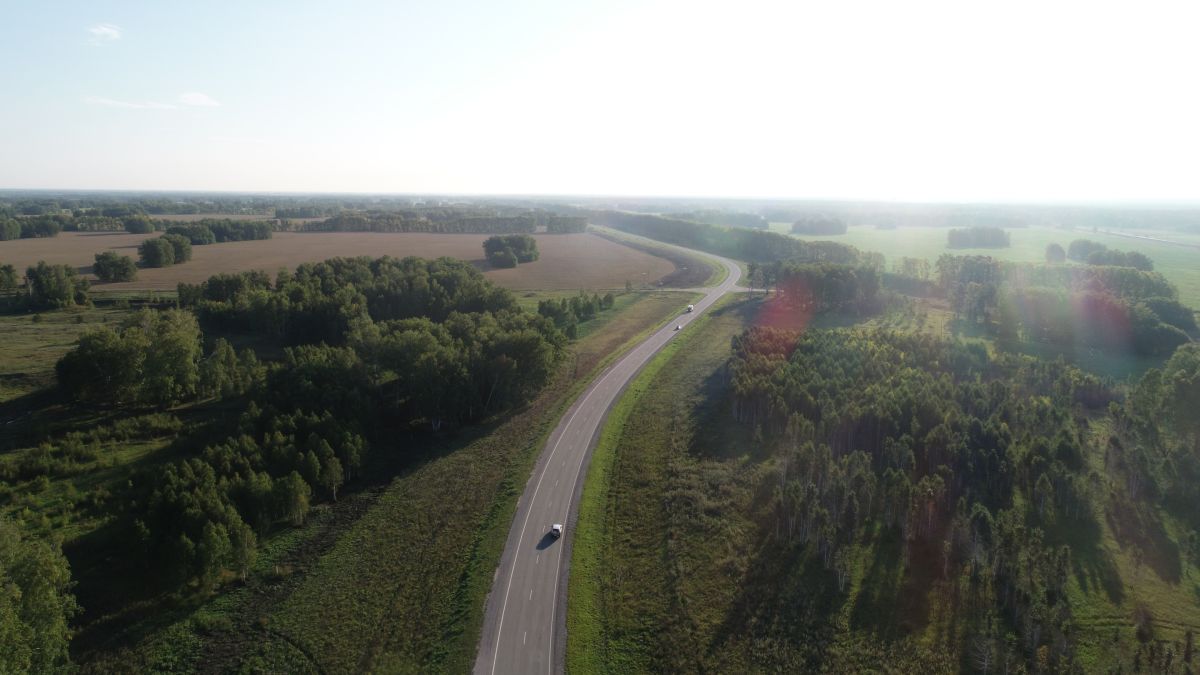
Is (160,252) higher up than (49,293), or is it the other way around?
(160,252)

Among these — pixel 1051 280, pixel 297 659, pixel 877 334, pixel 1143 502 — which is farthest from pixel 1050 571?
pixel 1051 280

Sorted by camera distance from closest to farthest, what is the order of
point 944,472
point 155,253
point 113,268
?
point 944,472 < point 113,268 < point 155,253

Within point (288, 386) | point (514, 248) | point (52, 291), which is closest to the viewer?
point (288, 386)

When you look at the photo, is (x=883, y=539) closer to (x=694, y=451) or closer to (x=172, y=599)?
(x=694, y=451)

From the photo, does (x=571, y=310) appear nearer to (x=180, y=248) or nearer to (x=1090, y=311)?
(x=1090, y=311)

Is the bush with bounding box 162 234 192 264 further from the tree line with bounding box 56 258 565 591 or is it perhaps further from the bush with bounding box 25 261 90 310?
the tree line with bounding box 56 258 565 591

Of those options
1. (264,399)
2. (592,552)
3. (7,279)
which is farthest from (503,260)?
(592,552)

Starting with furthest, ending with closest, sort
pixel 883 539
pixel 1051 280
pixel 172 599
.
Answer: pixel 1051 280, pixel 883 539, pixel 172 599
